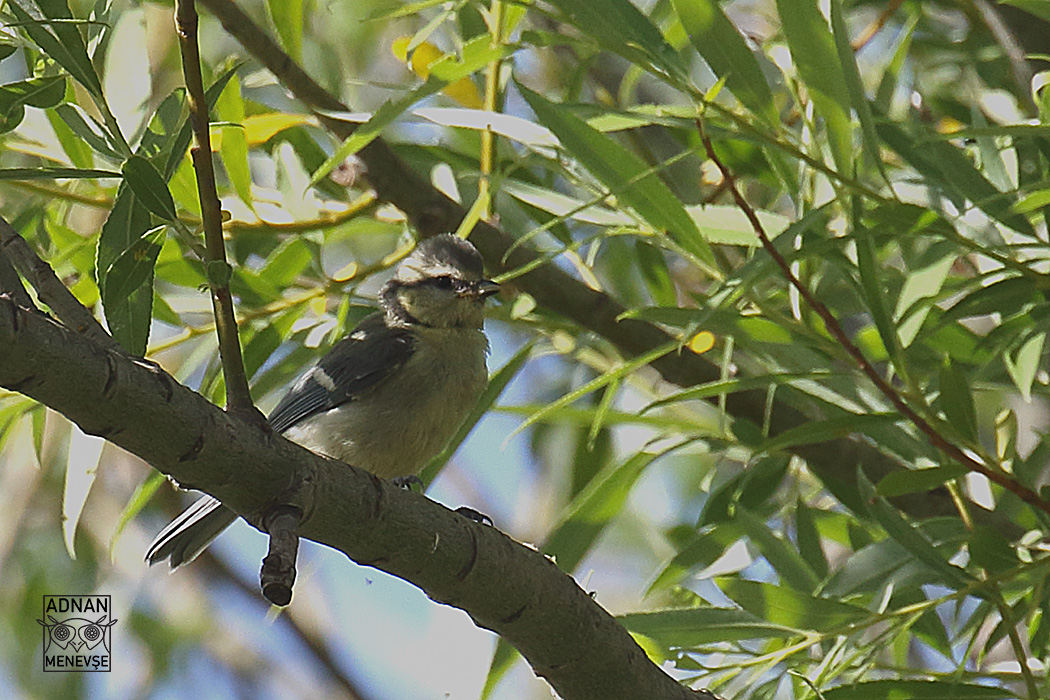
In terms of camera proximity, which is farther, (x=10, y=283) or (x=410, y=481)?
(x=410, y=481)

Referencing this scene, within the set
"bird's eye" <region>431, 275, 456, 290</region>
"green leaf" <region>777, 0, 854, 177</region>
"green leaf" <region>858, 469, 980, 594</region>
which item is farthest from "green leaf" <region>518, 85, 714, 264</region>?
"bird's eye" <region>431, 275, 456, 290</region>

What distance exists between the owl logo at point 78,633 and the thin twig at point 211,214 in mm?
2442

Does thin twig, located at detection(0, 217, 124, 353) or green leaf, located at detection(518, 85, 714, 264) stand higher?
green leaf, located at detection(518, 85, 714, 264)

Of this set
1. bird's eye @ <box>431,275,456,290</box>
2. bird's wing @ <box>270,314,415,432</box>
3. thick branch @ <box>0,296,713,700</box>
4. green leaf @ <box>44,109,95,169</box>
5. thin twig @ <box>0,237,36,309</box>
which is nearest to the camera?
thick branch @ <box>0,296,713,700</box>

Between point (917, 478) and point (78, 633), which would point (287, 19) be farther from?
point (78, 633)

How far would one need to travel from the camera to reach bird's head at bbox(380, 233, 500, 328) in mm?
3555

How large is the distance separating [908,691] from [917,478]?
353 millimetres

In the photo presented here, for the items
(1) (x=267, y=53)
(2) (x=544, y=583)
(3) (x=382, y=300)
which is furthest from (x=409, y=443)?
(2) (x=544, y=583)

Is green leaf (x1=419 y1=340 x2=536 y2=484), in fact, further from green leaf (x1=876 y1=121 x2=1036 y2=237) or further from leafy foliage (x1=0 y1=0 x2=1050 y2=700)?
green leaf (x1=876 y1=121 x2=1036 y2=237)

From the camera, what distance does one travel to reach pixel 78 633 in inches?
148

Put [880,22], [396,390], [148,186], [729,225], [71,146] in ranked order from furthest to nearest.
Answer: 1. [396,390]
2. [880,22]
3. [71,146]
4. [729,225]
5. [148,186]

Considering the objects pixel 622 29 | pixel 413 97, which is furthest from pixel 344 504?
pixel 622 29

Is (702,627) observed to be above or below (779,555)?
below

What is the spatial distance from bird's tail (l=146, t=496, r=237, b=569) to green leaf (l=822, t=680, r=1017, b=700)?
157 centimetres
